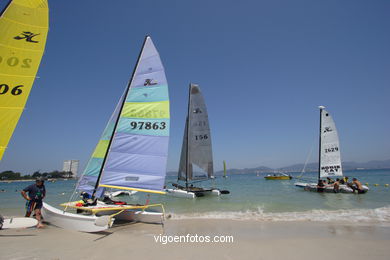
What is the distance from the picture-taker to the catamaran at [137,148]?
7441mm

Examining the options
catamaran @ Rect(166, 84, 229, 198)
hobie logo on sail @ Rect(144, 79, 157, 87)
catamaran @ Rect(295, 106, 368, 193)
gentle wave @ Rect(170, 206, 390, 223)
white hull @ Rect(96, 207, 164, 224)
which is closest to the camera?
white hull @ Rect(96, 207, 164, 224)

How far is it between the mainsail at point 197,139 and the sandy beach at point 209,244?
1159cm

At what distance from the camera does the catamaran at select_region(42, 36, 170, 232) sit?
7441 millimetres

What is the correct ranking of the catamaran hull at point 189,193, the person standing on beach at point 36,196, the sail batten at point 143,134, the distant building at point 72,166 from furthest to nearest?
1. the distant building at point 72,166
2. the catamaran hull at point 189,193
3. the sail batten at point 143,134
4. the person standing on beach at point 36,196

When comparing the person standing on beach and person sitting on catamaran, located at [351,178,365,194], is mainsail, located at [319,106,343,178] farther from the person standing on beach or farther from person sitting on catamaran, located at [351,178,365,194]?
the person standing on beach

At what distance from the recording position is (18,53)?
16.1ft

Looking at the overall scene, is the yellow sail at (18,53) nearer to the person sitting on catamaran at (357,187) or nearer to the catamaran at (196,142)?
the catamaran at (196,142)

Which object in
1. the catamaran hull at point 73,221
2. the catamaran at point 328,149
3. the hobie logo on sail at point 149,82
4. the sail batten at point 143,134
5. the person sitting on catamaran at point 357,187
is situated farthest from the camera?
the catamaran at point 328,149

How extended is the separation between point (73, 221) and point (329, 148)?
80.9 feet

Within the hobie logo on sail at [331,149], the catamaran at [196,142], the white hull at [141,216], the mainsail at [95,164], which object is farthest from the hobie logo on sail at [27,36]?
the hobie logo on sail at [331,149]

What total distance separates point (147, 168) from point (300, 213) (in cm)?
763

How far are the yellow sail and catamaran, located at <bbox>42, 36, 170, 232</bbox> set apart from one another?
305 centimetres

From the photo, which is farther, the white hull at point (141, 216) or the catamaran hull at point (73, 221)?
the white hull at point (141, 216)

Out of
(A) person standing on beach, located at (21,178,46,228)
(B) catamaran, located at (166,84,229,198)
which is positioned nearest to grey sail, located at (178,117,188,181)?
(B) catamaran, located at (166,84,229,198)
